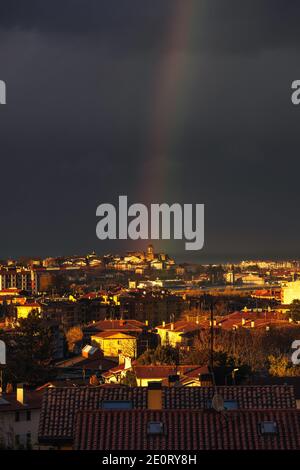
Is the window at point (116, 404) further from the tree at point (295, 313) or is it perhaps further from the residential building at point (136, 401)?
the tree at point (295, 313)

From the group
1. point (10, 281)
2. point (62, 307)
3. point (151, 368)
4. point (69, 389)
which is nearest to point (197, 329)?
point (62, 307)

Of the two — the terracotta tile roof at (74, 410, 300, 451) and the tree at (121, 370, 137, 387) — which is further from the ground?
the terracotta tile roof at (74, 410, 300, 451)

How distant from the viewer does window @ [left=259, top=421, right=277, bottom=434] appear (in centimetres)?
1569

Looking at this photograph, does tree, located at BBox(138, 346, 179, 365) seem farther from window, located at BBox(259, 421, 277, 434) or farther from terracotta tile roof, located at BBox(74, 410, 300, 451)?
window, located at BBox(259, 421, 277, 434)

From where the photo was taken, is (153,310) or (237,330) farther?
(153,310)

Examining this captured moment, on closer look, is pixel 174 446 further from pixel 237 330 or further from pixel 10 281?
pixel 10 281

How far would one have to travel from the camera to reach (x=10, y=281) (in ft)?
563

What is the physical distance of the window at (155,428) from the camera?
15.6 metres

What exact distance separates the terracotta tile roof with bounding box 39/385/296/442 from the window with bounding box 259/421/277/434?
318 cm

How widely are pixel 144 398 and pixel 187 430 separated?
3669 mm

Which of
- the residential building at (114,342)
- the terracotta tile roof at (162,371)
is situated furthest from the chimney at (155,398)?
the residential building at (114,342)

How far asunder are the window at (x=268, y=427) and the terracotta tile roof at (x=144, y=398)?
10.4ft

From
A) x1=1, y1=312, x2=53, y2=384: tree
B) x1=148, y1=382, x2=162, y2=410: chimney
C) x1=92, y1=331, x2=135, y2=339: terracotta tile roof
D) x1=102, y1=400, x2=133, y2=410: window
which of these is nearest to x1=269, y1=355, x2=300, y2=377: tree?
x1=1, y1=312, x2=53, y2=384: tree
